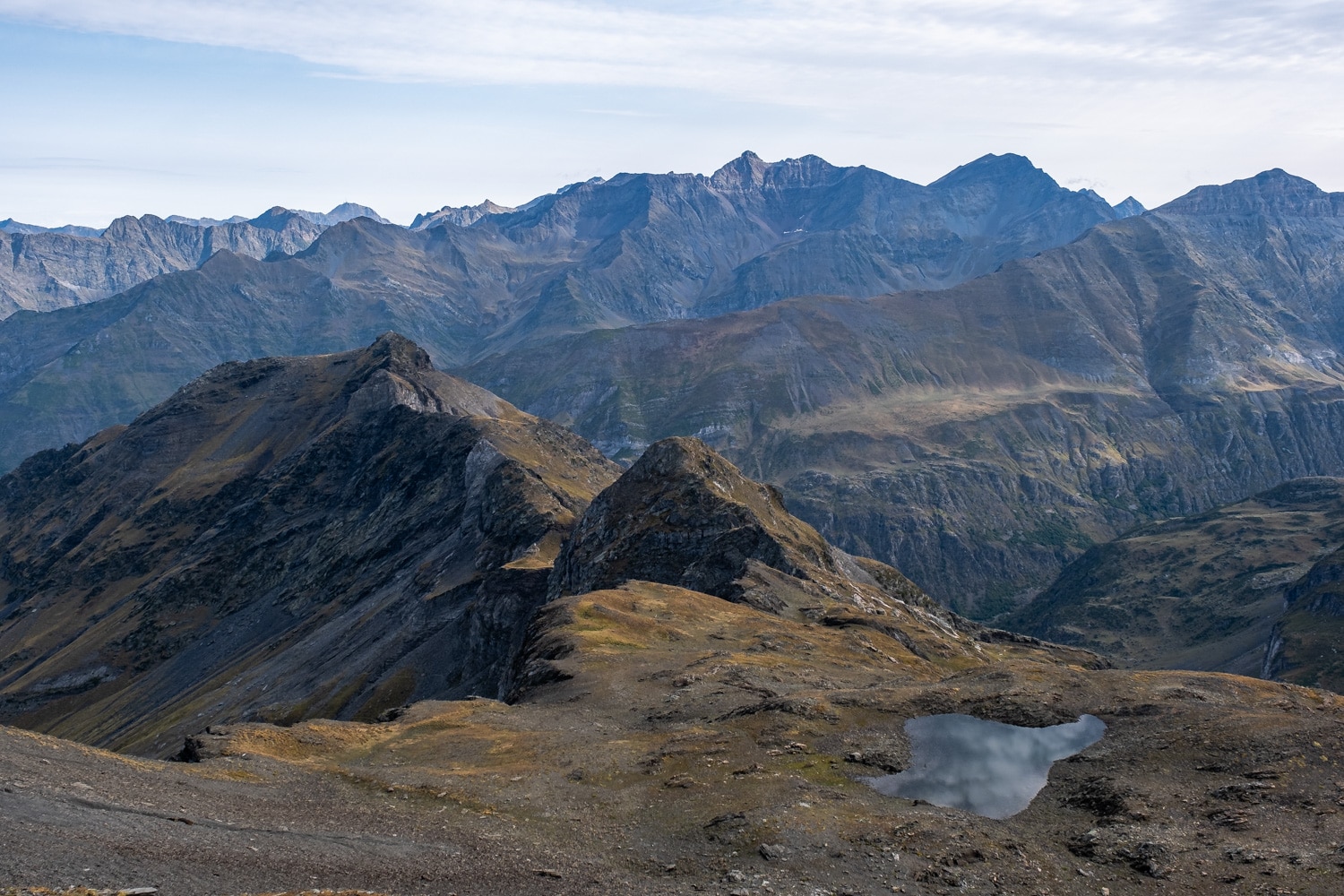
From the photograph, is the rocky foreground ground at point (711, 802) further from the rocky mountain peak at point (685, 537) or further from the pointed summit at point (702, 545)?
the rocky mountain peak at point (685, 537)

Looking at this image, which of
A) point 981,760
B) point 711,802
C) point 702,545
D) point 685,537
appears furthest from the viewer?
point 685,537

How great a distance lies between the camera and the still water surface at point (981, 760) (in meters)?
55.6

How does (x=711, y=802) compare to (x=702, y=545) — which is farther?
(x=702, y=545)

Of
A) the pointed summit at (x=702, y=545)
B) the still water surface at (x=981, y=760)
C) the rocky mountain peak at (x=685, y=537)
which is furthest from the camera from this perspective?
the rocky mountain peak at (x=685, y=537)

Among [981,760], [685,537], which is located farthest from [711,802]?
[685,537]

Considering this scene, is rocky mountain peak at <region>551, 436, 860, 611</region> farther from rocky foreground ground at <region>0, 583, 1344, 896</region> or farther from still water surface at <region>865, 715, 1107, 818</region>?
still water surface at <region>865, 715, 1107, 818</region>

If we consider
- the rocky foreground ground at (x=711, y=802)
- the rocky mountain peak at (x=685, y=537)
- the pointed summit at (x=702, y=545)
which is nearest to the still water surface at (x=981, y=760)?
the rocky foreground ground at (x=711, y=802)

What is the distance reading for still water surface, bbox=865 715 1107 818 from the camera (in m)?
55.6

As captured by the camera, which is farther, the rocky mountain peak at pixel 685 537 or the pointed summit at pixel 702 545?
the rocky mountain peak at pixel 685 537

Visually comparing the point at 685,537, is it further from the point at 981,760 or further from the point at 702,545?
the point at 981,760

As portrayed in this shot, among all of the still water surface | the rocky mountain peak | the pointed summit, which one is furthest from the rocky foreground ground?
the rocky mountain peak

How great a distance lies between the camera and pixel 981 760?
60719 mm

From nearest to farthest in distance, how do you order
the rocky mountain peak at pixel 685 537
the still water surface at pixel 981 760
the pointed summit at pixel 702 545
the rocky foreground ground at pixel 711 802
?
the rocky foreground ground at pixel 711 802, the still water surface at pixel 981 760, the pointed summit at pixel 702 545, the rocky mountain peak at pixel 685 537

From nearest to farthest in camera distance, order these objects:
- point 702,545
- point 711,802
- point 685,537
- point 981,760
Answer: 1. point 711,802
2. point 981,760
3. point 702,545
4. point 685,537
